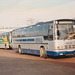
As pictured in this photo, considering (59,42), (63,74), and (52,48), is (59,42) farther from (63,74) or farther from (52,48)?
(63,74)

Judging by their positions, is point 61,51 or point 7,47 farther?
point 7,47

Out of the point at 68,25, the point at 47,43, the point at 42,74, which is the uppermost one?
the point at 68,25

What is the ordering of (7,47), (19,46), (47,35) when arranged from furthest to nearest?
(7,47)
(19,46)
(47,35)

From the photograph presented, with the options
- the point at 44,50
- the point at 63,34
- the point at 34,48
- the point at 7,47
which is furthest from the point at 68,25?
the point at 7,47

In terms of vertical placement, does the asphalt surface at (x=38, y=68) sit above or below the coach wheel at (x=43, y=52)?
below

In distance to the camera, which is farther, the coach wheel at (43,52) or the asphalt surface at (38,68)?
the coach wheel at (43,52)

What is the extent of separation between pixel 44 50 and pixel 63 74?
7.69m

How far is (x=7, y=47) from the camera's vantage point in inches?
1220

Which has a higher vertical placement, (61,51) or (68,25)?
(68,25)

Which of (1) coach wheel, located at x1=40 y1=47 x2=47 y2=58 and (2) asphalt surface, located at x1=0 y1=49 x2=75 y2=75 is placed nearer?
(2) asphalt surface, located at x1=0 y1=49 x2=75 y2=75

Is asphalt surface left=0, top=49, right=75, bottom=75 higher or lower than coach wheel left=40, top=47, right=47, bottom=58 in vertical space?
lower

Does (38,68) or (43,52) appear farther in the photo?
(43,52)

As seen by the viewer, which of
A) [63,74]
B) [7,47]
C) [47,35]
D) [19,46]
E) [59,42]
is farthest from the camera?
[7,47]

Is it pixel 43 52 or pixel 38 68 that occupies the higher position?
pixel 43 52
